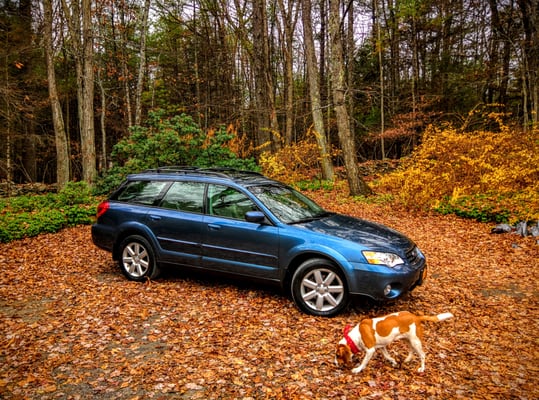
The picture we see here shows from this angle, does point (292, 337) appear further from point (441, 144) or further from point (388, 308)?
point (441, 144)

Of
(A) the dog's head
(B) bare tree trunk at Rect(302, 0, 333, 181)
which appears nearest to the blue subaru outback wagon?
(A) the dog's head

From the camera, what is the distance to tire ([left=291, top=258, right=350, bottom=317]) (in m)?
4.54

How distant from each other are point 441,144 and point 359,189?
3.15 metres

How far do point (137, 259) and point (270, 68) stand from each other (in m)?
16.2

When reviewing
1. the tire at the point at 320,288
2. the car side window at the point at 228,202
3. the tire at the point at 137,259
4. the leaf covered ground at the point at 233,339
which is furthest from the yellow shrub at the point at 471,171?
the tire at the point at 137,259

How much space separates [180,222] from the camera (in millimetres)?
5652

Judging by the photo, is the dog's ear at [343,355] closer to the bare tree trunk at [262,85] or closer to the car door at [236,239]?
the car door at [236,239]

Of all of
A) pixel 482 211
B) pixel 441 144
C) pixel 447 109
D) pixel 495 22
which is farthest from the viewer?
pixel 447 109

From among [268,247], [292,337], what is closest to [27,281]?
[268,247]

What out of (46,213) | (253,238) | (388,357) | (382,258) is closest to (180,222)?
(253,238)

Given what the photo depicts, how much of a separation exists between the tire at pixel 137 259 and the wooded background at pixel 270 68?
879 cm

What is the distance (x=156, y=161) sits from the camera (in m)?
12.8

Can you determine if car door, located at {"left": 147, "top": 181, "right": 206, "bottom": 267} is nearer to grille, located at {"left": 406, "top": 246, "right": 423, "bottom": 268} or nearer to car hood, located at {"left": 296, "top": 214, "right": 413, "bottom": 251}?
car hood, located at {"left": 296, "top": 214, "right": 413, "bottom": 251}

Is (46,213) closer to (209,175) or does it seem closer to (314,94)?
(209,175)
